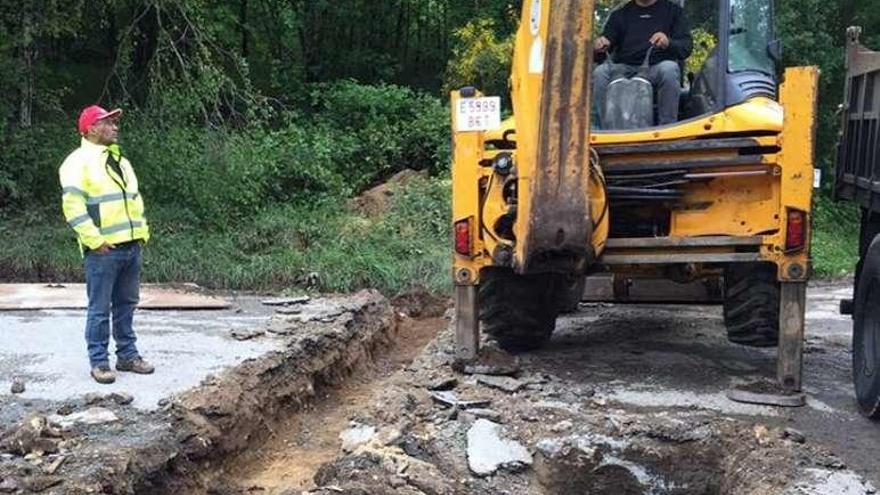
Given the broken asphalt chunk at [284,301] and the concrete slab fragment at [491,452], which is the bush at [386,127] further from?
the concrete slab fragment at [491,452]

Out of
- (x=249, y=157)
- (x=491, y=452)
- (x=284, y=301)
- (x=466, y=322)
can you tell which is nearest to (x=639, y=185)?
(x=466, y=322)

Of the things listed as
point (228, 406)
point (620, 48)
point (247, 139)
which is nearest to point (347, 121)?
point (247, 139)

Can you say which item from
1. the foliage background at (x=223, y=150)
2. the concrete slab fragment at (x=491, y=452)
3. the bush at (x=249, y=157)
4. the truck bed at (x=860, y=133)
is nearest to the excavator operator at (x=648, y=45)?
the truck bed at (x=860, y=133)

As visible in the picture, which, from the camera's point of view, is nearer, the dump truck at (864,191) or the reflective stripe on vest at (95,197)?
the dump truck at (864,191)

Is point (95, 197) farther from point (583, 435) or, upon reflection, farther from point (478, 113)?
point (583, 435)

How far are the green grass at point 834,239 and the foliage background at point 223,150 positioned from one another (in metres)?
0.06

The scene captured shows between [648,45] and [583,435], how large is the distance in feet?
9.84

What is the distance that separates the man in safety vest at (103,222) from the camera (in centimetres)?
600

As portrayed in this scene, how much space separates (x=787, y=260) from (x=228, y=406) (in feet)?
12.0

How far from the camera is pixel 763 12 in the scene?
6781mm

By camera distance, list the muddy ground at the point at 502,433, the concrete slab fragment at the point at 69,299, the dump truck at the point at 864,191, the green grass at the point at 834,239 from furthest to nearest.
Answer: the green grass at the point at 834,239, the concrete slab fragment at the point at 69,299, the dump truck at the point at 864,191, the muddy ground at the point at 502,433

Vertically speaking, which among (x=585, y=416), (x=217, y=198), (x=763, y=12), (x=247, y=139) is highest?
(x=763, y=12)

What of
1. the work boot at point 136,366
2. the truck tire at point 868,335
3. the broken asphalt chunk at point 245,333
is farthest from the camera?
the broken asphalt chunk at point 245,333

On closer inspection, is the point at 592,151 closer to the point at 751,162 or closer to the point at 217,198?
the point at 751,162
